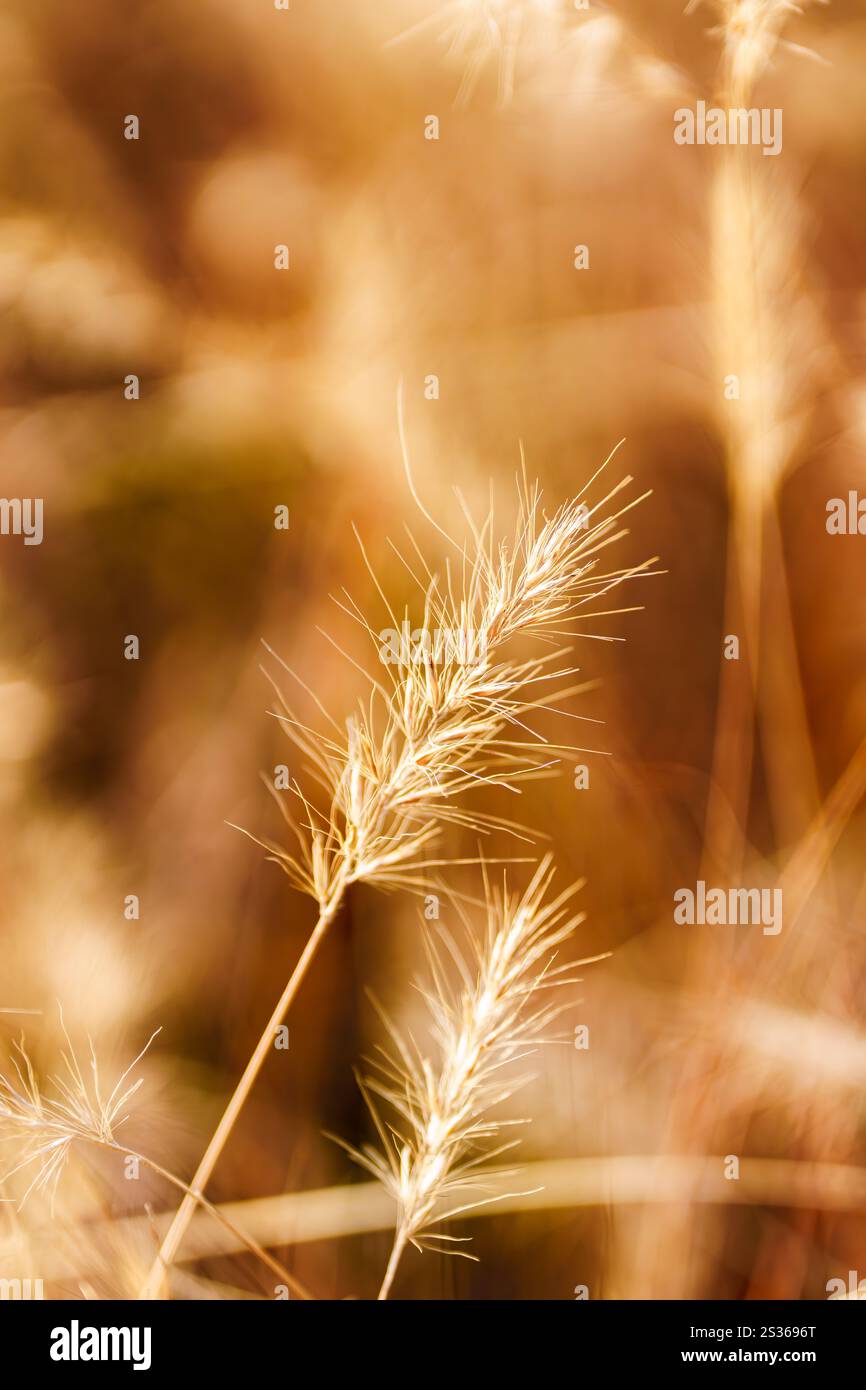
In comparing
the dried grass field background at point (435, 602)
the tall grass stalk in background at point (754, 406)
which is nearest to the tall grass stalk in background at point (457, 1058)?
the dried grass field background at point (435, 602)

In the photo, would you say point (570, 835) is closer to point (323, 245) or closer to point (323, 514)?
point (323, 514)

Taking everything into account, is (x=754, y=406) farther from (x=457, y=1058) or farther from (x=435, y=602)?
(x=457, y=1058)

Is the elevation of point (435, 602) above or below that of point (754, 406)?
below

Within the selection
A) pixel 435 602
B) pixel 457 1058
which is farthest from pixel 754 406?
pixel 457 1058

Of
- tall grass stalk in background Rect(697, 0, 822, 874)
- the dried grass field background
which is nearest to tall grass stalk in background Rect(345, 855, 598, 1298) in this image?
the dried grass field background

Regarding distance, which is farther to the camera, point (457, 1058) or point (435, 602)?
point (435, 602)

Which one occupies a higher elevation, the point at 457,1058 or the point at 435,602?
the point at 435,602

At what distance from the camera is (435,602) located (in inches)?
26.3

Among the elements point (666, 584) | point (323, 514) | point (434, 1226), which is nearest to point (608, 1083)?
point (434, 1226)

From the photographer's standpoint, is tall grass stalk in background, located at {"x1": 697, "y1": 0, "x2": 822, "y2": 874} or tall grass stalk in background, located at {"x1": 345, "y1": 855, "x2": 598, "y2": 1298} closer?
tall grass stalk in background, located at {"x1": 345, "y1": 855, "x2": 598, "y2": 1298}

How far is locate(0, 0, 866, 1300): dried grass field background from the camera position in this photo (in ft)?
2.14

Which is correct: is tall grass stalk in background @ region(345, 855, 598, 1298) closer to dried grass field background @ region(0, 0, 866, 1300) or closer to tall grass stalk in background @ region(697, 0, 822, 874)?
dried grass field background @ region(0, 0, 866, 1300)

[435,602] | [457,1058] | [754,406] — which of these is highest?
[754,406]

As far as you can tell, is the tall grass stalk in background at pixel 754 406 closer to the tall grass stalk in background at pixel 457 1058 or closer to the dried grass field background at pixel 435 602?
the dried grass field background at pixel 435 602
